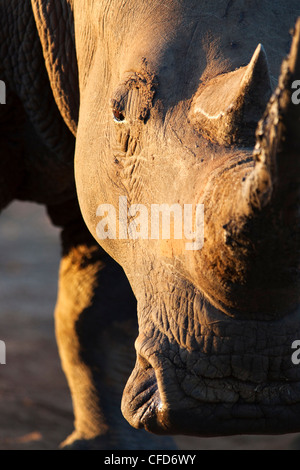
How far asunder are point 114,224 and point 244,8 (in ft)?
1.85

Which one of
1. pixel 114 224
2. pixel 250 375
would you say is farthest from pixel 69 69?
pixel 250 375

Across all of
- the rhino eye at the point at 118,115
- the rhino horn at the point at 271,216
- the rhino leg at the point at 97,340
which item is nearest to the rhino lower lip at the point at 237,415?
the rhino horn at the point at 271,216

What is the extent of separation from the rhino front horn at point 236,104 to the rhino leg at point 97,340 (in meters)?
1.69

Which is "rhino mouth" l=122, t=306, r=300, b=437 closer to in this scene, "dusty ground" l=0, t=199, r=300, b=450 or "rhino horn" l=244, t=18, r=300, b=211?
"rhino horn" l=244, t=18, r=300, b=211

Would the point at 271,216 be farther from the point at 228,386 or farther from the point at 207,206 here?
the point at 228,386

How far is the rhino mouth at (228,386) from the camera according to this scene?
1725 millimetres

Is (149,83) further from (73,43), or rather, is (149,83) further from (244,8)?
(73,43)

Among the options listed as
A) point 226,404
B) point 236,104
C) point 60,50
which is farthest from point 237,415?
point 60,50

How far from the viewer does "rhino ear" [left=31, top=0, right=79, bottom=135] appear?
2557 millimetres

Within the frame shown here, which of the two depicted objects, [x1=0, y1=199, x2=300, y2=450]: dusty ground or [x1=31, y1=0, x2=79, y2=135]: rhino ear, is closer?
[x1=31, y1=0, x2=79, y2=135]: rhino ear

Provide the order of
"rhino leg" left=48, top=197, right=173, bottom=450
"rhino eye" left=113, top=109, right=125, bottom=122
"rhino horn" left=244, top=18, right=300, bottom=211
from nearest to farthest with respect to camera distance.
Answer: "rhino horn" left=244, top=18, right=300, bottom=211
"rhino eye" left=113, top=109, right=125, bottom=122
"rhino leg" left=48, top=197, right=173, bottom=450

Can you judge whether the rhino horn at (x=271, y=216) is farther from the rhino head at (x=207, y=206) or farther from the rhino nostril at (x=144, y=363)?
the rhino nostril at (x=144, y=363)

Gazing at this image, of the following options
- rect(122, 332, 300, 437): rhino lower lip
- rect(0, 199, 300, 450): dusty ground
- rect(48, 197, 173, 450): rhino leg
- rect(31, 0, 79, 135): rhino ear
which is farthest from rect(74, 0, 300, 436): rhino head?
rect(0, 199, 300, 450): dusty ground

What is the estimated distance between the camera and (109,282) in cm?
335
